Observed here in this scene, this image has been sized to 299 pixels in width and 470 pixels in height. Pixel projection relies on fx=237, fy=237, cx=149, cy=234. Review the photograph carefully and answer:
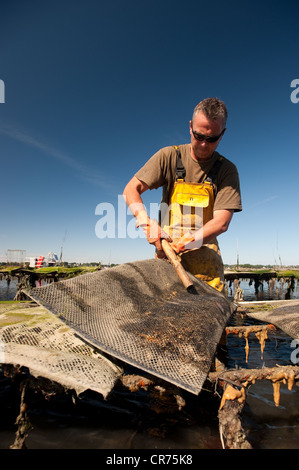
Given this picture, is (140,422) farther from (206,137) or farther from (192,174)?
(206,137)

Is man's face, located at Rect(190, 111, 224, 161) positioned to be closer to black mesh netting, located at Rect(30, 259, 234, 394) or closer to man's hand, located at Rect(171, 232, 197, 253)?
man's hand, located at Rect(171, 232, 197, 253)

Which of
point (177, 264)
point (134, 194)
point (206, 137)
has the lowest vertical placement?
point (177, 264)

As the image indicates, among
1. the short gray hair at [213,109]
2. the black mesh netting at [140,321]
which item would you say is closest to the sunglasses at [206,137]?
the short gray hair at [213,109]

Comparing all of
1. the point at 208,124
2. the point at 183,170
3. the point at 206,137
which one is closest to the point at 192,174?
the point at 183,170

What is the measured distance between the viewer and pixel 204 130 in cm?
335

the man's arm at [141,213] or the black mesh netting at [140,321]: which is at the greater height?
the man's arm at [141,213]

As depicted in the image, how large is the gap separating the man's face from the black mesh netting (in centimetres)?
222

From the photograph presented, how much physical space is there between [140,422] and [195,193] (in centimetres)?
310

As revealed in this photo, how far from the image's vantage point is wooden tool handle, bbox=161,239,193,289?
3057mm

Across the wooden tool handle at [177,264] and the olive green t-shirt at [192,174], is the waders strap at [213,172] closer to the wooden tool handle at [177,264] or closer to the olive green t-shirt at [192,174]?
the olive green t-shirt at [192,174]

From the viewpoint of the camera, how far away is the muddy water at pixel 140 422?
2.11 metres

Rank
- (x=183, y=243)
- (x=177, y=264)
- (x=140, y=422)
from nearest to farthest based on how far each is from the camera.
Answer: (x=140, y=422) < (x=177, y=264) < (x=183, y=243)
